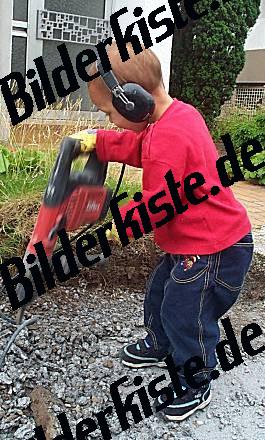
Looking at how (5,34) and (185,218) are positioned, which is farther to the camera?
(5,34)

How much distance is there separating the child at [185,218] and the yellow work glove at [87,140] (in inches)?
0.5

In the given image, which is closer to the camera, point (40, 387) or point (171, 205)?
point (171, 205)

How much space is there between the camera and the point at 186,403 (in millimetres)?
2033

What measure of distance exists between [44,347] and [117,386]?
37cm

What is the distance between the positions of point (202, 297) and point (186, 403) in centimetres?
41

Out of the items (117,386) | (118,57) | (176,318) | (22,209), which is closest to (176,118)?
(118,57)

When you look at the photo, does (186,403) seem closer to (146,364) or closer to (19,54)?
(146,364)

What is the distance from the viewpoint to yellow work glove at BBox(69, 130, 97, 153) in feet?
6.23

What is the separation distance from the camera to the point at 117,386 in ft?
7.04

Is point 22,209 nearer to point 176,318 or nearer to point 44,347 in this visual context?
point 44,347

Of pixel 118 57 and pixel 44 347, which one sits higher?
pixel 118 57

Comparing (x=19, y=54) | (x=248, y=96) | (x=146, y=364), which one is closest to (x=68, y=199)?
(x=146, y=364)

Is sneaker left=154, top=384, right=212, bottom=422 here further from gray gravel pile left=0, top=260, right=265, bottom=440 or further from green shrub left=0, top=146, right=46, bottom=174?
green shrub left=0, top=146, right=46, bottom=174

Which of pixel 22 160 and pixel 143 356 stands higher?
pixel 22 160
